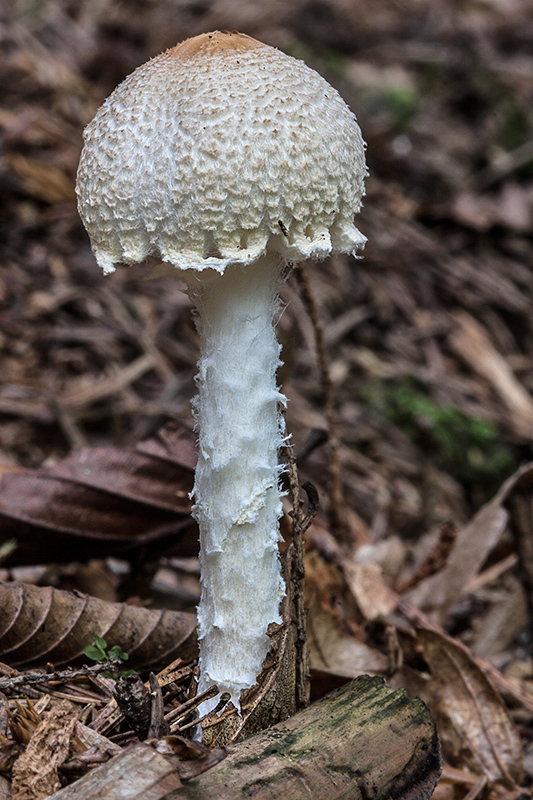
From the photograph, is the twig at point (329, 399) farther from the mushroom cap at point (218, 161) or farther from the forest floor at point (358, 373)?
the mushroom cap at point (218, 161)

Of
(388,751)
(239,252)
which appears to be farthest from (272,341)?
(388,751)

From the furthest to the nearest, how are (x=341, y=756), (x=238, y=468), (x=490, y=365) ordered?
(x=490, y=365)
(x=238, y=468)
(x=341, y=756)

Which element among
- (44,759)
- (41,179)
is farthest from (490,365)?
(44,759)

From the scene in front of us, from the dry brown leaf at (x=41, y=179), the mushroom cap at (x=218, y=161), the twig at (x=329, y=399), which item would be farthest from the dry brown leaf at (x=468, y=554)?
the dry brown leaf at (x=41, y=179)

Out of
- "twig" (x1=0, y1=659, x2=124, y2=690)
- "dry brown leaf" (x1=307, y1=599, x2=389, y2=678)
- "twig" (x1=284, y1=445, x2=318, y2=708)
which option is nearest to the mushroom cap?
"twig" (x1=284, y1=445, x2=318, y2=708)

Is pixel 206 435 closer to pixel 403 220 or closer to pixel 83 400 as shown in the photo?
pixel 83 400

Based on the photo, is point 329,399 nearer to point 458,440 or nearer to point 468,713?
point 468,713
